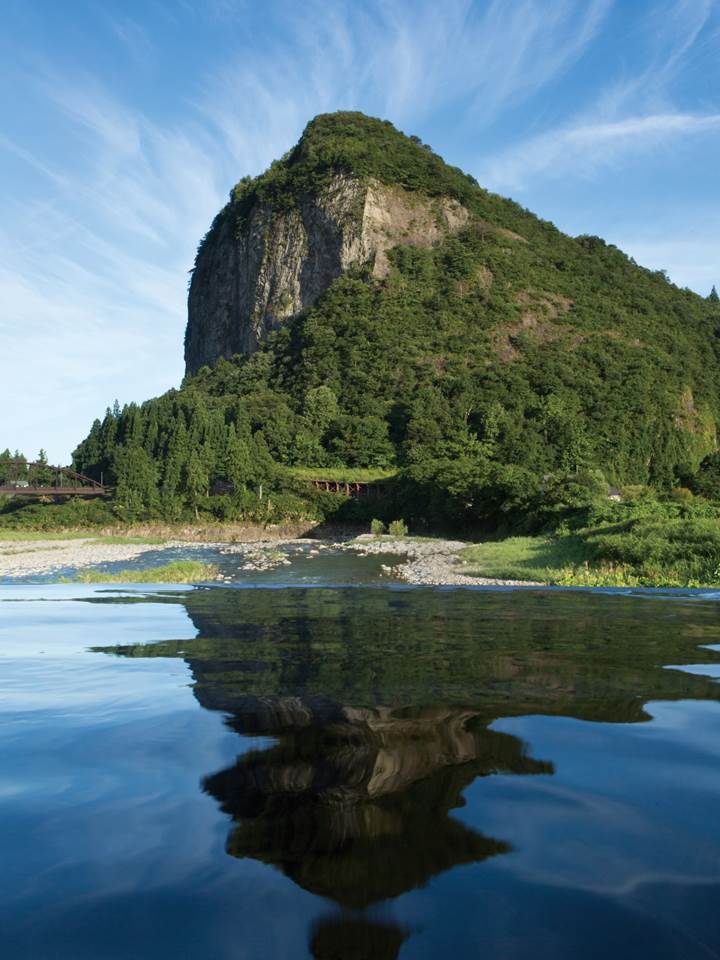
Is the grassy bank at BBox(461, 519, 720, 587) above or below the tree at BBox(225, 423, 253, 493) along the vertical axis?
below

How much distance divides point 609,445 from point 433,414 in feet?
85.4

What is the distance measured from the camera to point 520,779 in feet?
8.24

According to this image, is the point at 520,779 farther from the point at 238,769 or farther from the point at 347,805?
the point at 238,769

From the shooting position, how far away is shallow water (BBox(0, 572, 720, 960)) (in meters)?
1.60

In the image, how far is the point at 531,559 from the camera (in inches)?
1195

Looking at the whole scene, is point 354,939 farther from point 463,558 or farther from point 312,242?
point 312,242

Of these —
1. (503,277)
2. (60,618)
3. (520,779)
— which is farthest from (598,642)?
(503,277)

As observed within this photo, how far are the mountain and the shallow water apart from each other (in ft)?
157

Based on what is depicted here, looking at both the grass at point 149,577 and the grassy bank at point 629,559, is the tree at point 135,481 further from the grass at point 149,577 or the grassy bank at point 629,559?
the grassy bank at point 629,559

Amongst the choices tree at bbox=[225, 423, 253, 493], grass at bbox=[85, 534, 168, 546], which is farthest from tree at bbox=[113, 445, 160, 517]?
grass at bbox=[85, 534, 168, 546]

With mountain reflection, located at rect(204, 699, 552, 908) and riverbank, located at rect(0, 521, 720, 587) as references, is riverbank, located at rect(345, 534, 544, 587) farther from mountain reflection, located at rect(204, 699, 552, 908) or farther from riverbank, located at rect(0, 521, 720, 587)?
mountain reflection, located at rect(204, 699, 552, 908)

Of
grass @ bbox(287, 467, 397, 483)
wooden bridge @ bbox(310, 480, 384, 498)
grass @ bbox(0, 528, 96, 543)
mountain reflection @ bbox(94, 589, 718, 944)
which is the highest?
grass @ bbox(287, 467, 397, 483)

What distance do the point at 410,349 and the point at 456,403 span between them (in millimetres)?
19573

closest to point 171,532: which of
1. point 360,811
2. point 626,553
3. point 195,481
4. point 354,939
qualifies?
point 195,481
